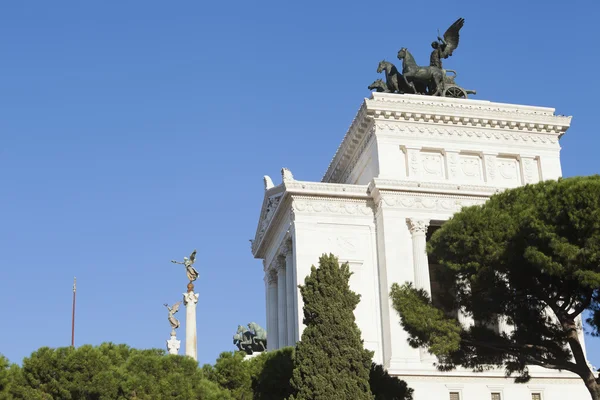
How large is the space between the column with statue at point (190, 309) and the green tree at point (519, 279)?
1229 cm

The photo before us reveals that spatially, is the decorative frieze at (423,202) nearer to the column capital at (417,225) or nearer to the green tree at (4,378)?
the column capital at (417,225)

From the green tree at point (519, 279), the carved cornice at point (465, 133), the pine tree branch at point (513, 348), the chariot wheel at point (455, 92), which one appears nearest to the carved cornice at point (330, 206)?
the carved cornice at point (465, 133)

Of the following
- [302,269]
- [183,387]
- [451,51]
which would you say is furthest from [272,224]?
[183,387]

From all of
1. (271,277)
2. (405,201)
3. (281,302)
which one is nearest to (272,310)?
(271,277)

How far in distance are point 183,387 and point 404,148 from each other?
1964 cm

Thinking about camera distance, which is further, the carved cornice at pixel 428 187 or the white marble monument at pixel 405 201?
the carved cornice at pixel 428 187

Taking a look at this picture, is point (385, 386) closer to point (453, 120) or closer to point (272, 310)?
point (453, 120)

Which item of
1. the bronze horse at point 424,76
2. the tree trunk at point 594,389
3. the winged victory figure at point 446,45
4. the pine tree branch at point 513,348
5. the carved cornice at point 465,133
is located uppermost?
the winged victory figure at point 446,45

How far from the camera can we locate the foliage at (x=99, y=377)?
29.2 metres

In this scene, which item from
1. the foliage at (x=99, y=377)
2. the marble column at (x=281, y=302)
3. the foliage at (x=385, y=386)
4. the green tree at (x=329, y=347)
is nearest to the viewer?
the green tree at (x=329, y=347)

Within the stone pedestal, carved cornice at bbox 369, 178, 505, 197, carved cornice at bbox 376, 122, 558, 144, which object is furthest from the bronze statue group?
the stone pedestal

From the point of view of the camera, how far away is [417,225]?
42.3 metres

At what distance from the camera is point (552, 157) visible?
4647cm

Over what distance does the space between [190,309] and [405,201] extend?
1180 cm
